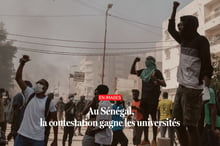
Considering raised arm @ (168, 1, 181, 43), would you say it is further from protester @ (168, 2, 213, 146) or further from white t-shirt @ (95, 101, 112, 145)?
white t-shirt @ (95, 101, 112, 145)

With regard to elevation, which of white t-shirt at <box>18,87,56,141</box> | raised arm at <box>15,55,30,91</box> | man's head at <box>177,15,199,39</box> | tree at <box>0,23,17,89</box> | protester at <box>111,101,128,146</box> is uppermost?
tree at <box>0,23,17,89</box>

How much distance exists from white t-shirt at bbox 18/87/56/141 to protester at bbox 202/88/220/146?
3.09 meters

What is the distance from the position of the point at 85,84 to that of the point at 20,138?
108405 mm

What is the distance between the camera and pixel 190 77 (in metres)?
3.19

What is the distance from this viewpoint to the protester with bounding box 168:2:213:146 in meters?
3.08

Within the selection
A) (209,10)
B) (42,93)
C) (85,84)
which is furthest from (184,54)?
(85,84)

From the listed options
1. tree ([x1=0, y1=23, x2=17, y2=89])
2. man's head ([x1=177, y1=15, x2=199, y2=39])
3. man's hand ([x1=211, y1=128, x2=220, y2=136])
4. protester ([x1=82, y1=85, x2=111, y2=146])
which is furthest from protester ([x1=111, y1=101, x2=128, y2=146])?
tree ([x1=0, y1=23, x2=17, y2=89])

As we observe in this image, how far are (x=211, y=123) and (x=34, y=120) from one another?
10.6 feet

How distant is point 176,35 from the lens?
3.54 m

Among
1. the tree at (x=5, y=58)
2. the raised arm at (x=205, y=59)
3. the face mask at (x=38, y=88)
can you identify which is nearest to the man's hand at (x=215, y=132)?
the raised arm at (x=205, y=59)

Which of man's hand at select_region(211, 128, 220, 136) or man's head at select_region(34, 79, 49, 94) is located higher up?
man's head at select_region(34, 79, 49, 94)

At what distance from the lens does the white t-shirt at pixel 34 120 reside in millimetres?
3920

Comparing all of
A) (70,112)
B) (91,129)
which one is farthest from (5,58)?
(91,129)

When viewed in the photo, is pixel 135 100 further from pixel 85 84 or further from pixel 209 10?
pixel 85 84
